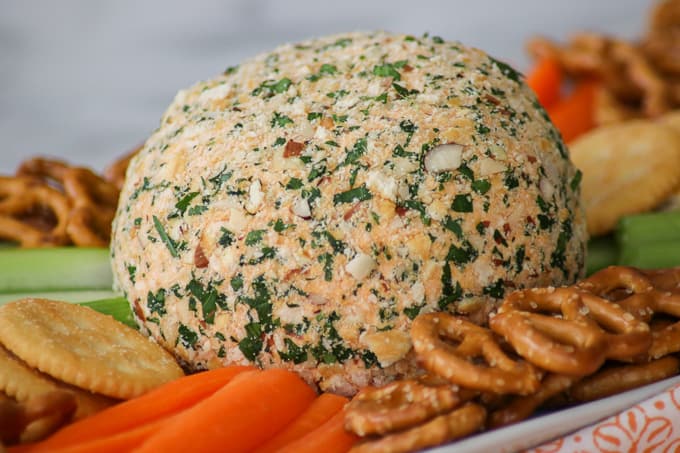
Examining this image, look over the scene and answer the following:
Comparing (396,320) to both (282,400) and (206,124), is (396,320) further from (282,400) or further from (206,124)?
(206,124)

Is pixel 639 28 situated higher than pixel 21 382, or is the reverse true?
pixel 639 28

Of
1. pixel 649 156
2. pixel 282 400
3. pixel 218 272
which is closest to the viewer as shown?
pixel 282 400

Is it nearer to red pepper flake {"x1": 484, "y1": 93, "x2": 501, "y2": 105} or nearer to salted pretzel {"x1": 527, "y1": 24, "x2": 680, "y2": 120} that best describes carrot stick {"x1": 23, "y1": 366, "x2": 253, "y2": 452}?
red pepper flake {"x1": 484, "y1": 93, "x2": 501, "y2": 105}

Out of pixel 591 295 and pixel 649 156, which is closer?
pixel 591 295

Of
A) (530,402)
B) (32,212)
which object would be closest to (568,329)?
(530,402)

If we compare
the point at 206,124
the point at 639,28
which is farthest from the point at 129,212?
the point at 639,28

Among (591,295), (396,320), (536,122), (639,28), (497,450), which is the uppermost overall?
(639,28)

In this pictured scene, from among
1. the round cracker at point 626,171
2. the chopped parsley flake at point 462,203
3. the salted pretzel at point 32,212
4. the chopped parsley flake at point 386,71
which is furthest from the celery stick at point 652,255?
the salted pretzel at point 32,212

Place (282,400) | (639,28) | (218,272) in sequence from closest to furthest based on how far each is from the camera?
(282,400), (218,272), (639,28)
